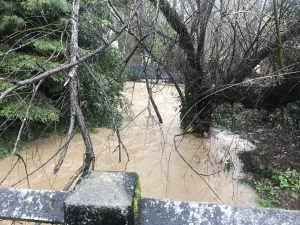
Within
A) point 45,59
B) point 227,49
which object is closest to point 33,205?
point 45,59

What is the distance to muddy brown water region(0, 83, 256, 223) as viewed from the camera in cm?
536

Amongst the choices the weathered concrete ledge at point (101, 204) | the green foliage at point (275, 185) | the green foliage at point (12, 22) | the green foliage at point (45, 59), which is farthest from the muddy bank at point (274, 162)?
the green foliage at point (12, 22)

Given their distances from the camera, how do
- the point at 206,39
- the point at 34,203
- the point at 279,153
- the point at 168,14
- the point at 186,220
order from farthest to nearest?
Answer: the point at 279,153
the point at 206,39
the point at 168,14
the point at 34,203
the point at 186,220

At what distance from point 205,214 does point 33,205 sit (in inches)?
28.0

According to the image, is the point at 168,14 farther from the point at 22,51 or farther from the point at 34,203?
the point at 34,203

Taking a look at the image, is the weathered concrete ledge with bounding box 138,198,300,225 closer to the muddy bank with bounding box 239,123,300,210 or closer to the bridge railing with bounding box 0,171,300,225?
the bridge railing with bounding box 0,171,300,225

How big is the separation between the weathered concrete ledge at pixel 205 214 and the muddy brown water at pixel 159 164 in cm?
325

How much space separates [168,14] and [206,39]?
1.12 metres

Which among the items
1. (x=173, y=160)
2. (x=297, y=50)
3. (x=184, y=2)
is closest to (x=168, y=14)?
(x=184, y=2)

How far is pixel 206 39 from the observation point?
19.4 ft

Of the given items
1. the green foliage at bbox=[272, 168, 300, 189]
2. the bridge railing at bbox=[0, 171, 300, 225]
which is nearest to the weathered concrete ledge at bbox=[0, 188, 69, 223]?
the bridge railing at bbox=[0, 171, 300, 225]

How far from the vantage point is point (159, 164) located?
6383mm

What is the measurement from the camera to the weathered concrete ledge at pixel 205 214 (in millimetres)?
1002

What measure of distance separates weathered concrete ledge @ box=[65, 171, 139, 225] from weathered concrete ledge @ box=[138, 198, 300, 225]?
9 cm
